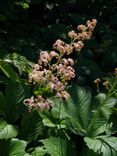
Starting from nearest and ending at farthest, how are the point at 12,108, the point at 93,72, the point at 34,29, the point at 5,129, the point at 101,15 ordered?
the point at 5,129 → the point at 12,108 → the point at 93,72 → the point at 34,29 → the point at 101,15

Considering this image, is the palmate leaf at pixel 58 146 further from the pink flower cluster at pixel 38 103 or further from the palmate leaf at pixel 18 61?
the palmate leaf at pixel 18 61

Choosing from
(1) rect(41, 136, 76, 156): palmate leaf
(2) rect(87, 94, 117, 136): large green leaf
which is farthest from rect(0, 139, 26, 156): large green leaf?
(2) rect(87, 94, 117, 136): large green leaf

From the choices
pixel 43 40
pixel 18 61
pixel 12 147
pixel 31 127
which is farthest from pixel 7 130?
pixel 43 40

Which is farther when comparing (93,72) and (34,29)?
(34,29)

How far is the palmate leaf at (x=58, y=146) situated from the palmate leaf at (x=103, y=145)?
0.13 meters

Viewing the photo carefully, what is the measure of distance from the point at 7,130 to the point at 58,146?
1.08ft

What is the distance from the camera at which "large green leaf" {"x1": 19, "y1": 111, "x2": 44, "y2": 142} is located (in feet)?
10.1

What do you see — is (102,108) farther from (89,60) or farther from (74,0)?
(74,0)

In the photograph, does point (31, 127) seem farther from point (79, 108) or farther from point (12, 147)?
point (79, 108)

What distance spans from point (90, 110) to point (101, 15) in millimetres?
1629

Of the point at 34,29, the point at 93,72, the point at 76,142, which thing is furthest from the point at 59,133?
the point at 34,29

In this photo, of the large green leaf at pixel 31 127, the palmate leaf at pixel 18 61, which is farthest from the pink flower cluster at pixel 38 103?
the palmate leaf at pixel 18 61

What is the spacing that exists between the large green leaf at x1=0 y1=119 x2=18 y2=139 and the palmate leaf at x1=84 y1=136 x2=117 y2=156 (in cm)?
45

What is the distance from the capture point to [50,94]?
324cm
